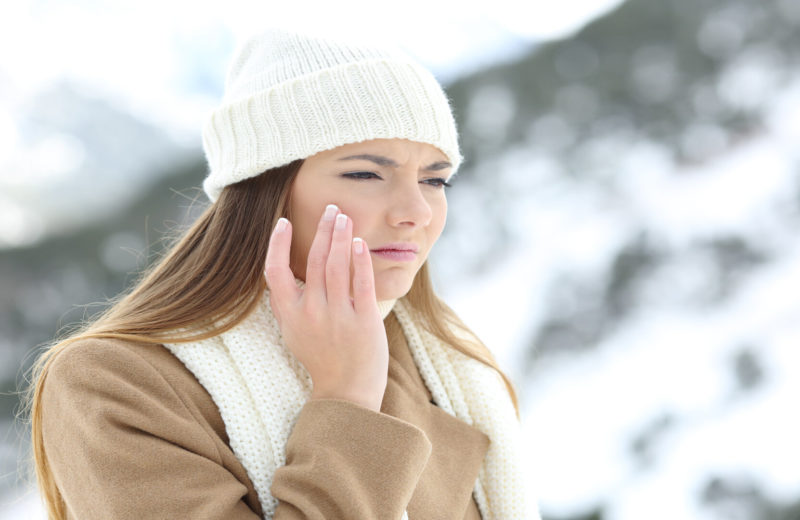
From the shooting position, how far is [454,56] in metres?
3.82

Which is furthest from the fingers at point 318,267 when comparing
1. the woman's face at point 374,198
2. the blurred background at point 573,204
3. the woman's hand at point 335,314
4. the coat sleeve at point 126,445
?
the blurred background at point 573,204

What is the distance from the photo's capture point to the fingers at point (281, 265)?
124 cm

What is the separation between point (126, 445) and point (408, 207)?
0.60 metres

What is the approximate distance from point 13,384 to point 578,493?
2682mm

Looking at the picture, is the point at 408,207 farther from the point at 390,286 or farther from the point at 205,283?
the point at 205,283

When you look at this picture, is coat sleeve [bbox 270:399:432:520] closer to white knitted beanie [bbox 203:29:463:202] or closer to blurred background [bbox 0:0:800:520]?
white knitted beanie [bbox 203:29:463:202]

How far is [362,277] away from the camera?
1.22 meters

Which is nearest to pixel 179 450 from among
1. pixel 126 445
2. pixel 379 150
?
pixel 126 445

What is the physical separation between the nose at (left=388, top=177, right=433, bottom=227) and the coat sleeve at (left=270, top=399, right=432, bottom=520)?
350mm

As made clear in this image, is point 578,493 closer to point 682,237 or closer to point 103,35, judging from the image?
point 682,237

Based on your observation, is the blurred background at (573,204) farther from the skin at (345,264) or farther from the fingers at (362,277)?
the fingers at (362,277)

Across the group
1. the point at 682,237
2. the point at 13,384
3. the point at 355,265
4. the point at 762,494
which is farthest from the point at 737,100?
the point at 13,384

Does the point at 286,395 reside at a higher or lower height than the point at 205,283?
lower

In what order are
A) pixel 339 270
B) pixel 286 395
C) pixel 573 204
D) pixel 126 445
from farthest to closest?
Result: pixel 573 204
pixel 286 395
pixel 339 270
pixel 126 445
